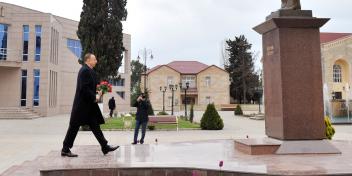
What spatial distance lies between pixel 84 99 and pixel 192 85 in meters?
59.6

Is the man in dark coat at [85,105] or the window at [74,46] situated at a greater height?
the window at [74,46]

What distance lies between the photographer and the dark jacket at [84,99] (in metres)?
6.27

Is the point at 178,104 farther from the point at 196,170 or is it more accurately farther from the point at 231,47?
the point at 196,170

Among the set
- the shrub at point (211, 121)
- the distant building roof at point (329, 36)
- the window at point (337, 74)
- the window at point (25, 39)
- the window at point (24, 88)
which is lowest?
the shrub at point (211, 121)

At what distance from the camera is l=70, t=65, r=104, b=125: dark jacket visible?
627 cm

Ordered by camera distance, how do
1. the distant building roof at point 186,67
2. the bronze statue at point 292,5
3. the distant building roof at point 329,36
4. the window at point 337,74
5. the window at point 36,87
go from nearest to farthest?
1. the bronze statue at point 292,5
2. the window at point 36,87
3. the window at point 337,74
4. the distant building roof at point 329,36
5. the distant building roof at point 186,67

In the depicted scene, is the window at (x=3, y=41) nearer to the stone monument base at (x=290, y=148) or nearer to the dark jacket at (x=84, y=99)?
the dark jacket at (x=84, y=99)

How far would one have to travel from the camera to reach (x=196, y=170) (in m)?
5.29

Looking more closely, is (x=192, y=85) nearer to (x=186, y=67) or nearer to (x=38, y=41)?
(x=186, y=67)

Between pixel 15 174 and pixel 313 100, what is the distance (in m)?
5.76

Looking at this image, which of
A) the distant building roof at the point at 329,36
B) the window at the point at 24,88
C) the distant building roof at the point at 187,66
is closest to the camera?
the window at the point at 24,88

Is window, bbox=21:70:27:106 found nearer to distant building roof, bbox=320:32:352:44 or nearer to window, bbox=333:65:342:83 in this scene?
distant building roof, bbox=320:32:352:44

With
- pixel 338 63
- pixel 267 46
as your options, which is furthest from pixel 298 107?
pixel 338 63

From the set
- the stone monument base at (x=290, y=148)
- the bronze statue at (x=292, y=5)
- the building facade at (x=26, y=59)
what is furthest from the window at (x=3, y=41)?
Answer: the stone monument base at (x=290, y=148)
